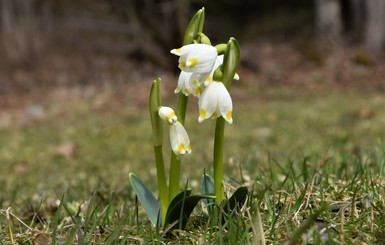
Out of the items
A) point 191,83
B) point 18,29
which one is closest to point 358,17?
point 18,29

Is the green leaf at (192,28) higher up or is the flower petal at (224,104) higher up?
the green leaf at (192,28)

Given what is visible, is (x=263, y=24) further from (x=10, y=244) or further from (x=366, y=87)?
(x=10, y=244)

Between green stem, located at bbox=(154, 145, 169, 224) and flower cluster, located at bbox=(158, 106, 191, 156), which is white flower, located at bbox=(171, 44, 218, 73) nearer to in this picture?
flower cluster, located at bbox=(158, 106, 191, 156)

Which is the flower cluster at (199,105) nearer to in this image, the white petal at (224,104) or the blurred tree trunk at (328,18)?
the white petal at (224,104)

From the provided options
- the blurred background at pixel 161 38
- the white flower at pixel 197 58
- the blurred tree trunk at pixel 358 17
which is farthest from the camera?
the blurred tree trunk at pixel 358 17

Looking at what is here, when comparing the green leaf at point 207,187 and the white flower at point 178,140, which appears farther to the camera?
the green leaf at point 207,187

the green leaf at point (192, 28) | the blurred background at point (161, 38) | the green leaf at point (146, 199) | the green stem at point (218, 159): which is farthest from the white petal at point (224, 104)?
the blurred background at point (161, 38)

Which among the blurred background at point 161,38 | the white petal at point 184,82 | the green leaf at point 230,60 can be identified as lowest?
the blurred background at point 161,38

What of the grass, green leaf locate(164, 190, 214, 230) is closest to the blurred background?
the grass
